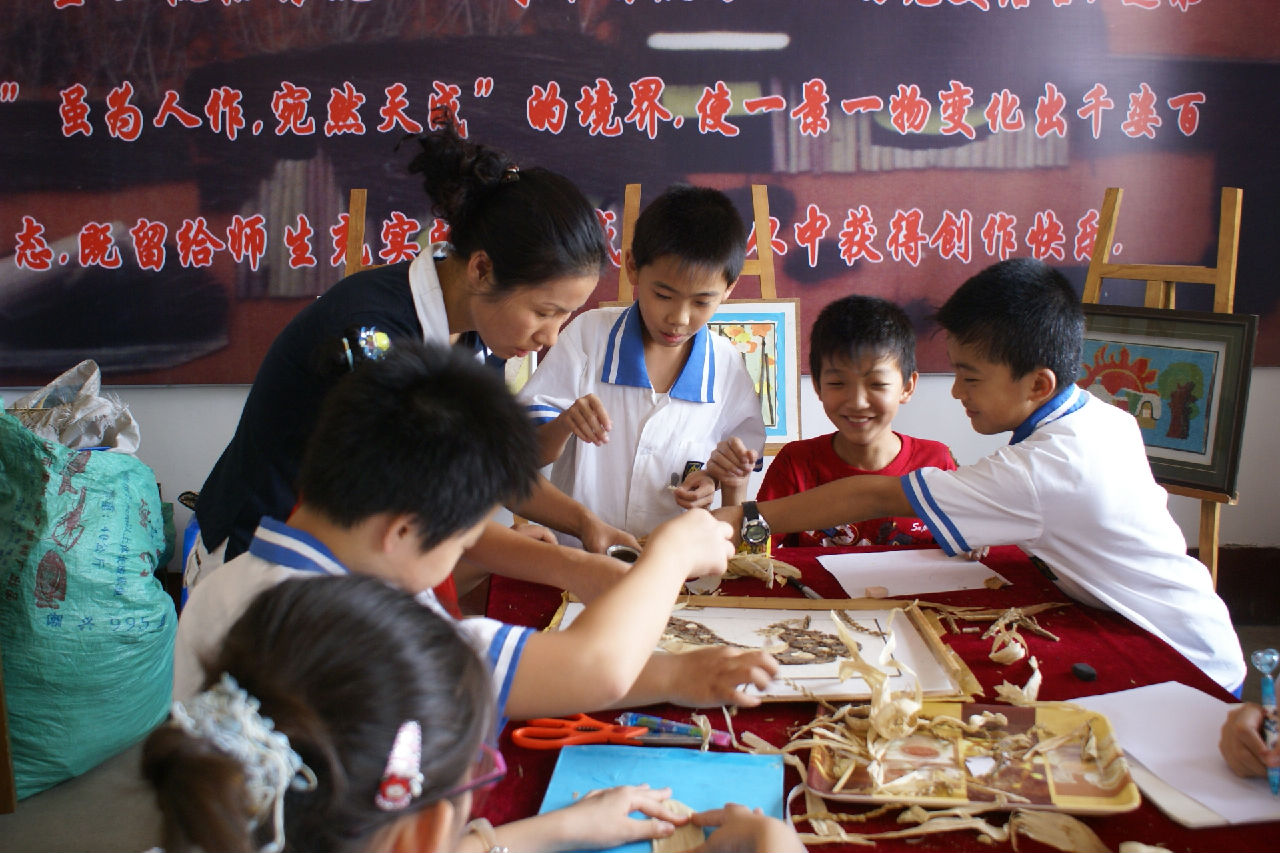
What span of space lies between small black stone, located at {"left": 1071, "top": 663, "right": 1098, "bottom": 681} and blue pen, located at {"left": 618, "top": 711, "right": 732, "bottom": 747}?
0.45 metres

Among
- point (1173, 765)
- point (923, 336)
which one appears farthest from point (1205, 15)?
point (1173, 765)

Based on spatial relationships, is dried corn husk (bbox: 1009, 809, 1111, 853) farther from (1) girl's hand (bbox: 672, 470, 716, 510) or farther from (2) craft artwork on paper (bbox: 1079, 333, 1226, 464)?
(2) craft artwork on paper (bbox: 1079, 333, 1226, 464)

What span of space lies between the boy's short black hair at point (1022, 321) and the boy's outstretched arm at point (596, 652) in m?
0.87

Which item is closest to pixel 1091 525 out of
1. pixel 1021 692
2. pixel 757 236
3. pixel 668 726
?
pixel 1021 692

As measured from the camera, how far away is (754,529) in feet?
5.21

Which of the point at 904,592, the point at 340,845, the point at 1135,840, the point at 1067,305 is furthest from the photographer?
the point at 1067,305

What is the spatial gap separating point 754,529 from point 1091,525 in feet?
1.65

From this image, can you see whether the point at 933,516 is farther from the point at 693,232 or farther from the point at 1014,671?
the point at 693,232

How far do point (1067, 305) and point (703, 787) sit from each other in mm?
1097

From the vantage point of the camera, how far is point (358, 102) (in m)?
2.89

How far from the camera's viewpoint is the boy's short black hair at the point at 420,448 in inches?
36.0

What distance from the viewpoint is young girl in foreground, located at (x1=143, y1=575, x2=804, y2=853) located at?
1.94 feet

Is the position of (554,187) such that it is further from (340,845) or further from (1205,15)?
(1205,15)

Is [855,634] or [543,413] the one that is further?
[543,413]
